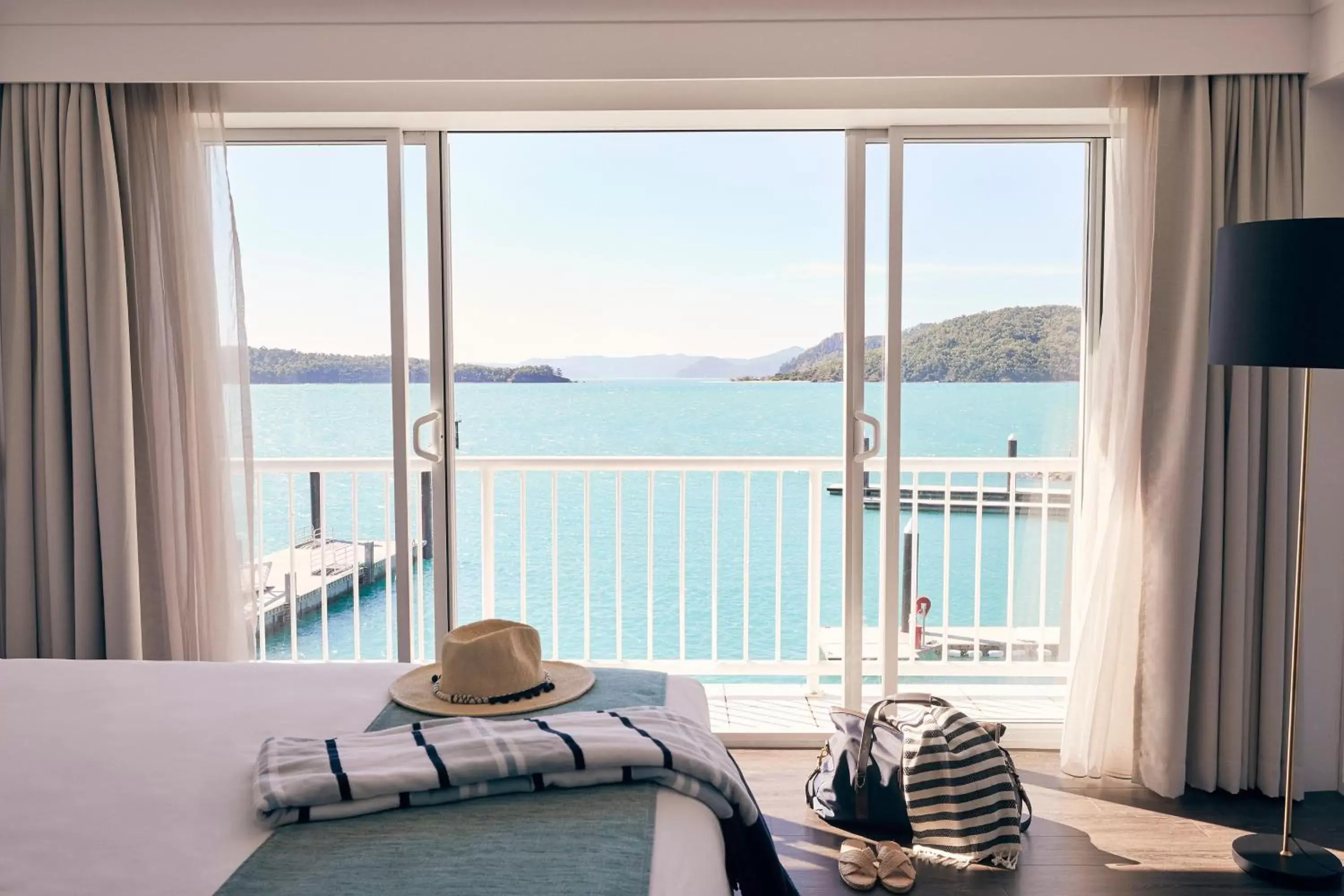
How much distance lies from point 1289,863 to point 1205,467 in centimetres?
107

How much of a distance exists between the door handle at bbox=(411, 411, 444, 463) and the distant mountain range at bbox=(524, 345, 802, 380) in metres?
3.34

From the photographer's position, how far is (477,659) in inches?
72.0

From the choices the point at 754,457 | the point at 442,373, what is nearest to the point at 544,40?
the point at 442,373

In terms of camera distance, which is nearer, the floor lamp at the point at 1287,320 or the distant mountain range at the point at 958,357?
the floor lamp at the point at 1287,320

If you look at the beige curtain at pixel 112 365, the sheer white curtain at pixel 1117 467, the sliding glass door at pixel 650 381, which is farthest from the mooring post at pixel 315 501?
the sheer white curtain at pixel 1117 467

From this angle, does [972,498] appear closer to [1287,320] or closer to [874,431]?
[874,431]

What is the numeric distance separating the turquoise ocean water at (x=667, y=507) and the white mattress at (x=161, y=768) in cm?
140

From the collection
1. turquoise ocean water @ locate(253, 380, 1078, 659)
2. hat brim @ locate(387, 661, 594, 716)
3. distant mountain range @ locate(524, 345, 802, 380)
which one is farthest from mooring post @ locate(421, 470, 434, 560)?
distant mountain range @ locate(524, 345, 802, 380)

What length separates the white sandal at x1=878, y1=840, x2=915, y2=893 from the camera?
231 centimetres

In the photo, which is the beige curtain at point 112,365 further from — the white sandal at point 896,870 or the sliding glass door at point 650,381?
the white sandal at point 896,870

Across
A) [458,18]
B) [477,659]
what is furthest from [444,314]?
[477,659]

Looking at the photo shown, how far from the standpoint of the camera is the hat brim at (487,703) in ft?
5.76

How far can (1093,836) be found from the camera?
8.63ft

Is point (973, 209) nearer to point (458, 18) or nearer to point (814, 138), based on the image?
point (814, 138)
